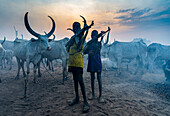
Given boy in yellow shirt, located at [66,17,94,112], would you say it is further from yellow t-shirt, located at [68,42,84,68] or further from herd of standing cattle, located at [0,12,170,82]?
herd of standing cattle, located at [0,12,170,82]

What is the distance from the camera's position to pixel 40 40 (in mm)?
5004

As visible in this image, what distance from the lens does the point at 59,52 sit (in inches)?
274

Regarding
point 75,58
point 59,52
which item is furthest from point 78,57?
point 59,52

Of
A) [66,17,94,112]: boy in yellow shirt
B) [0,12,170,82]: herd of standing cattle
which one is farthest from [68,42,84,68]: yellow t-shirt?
[0,12,170,82]: herd of standing cattle

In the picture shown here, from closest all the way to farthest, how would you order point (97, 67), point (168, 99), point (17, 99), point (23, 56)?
point (97, 67), point (17, 99), point (168, 99), point (23, 56)

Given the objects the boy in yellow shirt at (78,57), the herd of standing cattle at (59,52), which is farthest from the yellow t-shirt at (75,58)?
the herd of standing cattle at (59,52)

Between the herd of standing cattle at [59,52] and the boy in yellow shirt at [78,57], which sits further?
the herd of standing cattle at [59,52]

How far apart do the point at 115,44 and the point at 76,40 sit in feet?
24.3

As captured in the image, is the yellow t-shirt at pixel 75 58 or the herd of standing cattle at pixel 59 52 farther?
the herd of standing cattle at pixel 59 52

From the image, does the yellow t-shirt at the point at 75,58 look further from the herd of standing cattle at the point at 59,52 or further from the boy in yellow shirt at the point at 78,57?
the herd of standing cattle at the point at 59,52

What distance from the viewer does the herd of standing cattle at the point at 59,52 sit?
5229 millimetres

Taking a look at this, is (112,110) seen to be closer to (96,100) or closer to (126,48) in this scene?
(96,100)

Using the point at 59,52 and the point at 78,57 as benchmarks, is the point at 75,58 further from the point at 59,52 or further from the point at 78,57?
the point at 59,52

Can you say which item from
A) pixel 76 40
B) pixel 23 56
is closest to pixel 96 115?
pixel 76 40
